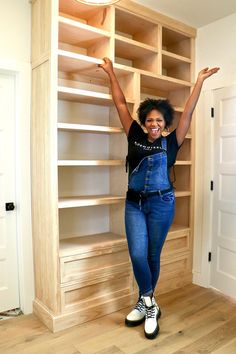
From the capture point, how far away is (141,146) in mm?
2217

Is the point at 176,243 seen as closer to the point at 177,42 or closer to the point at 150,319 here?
the point at 150,319

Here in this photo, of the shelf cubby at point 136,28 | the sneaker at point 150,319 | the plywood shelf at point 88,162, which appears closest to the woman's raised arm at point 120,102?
the plywood shelf at point 88,162

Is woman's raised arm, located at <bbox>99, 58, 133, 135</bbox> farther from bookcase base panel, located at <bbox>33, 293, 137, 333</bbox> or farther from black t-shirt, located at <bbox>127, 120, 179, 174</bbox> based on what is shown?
bookcase base panel, located at <bbox>33, 293, 137, 333</bbox>

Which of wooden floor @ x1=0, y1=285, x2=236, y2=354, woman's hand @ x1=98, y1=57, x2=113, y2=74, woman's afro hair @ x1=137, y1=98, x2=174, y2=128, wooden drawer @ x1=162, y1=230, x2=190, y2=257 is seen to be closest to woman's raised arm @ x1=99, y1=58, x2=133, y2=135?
woman's hand @ x1=98, y1=57, x2=113, y2=74

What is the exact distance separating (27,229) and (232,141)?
6.39ft

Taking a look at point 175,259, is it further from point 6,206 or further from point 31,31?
point 31,31

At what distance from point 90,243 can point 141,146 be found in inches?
35.6

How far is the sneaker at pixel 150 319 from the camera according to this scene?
6.88 ft

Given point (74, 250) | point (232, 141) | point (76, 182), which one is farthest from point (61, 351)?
point (232, 141)

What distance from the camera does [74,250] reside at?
2271 mm

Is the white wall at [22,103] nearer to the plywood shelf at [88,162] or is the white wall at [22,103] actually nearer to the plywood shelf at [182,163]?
the plywood shelf at [88,162]

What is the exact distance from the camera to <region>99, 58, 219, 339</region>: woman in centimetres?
216

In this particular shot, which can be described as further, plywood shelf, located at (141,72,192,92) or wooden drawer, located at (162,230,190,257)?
wooden drawer, located at (162,230,190,257)

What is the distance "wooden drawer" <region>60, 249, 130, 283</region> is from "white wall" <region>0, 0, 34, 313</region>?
38cm
